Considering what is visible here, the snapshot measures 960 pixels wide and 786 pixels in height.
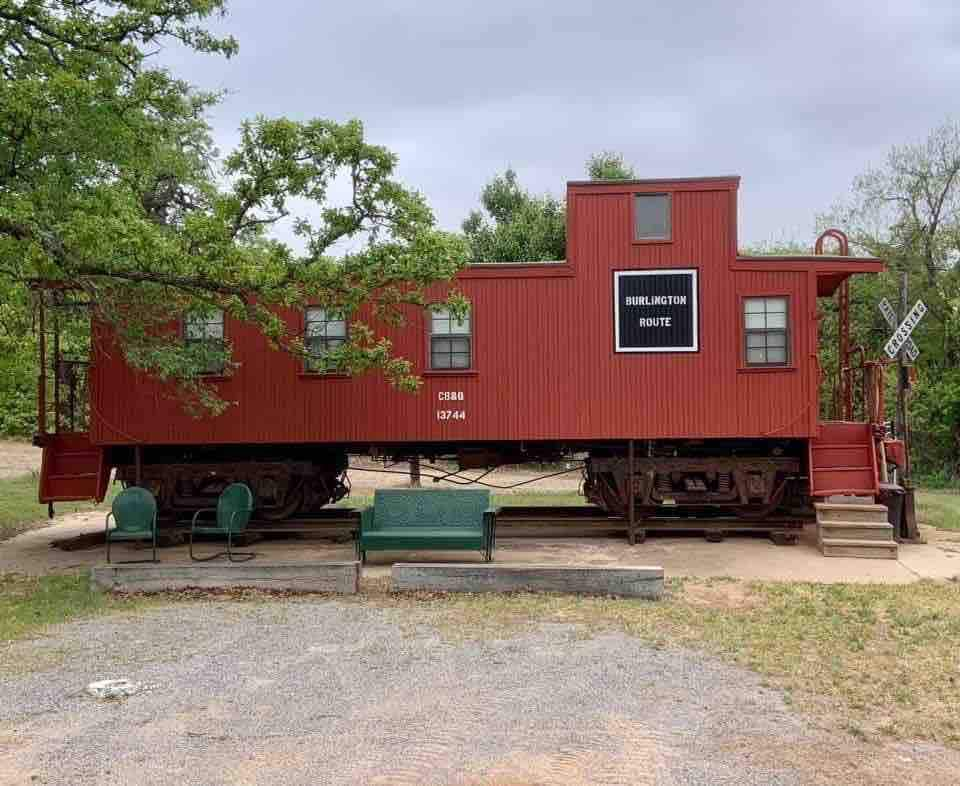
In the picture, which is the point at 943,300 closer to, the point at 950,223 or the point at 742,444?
the point at 950,223

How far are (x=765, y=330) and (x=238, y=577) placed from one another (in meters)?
7.33

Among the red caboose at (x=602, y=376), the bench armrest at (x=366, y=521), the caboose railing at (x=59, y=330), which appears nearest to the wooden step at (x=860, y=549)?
the red caboose at (x=602, y=376)

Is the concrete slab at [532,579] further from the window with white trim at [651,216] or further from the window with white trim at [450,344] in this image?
the window with white trim at [651,216]

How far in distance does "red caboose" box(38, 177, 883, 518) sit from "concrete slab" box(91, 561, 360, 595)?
3536 mm

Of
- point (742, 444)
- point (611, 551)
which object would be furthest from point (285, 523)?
point (742, 444)

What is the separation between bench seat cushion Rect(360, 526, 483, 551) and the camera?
9461 mm

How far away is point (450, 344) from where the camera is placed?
11.9 m

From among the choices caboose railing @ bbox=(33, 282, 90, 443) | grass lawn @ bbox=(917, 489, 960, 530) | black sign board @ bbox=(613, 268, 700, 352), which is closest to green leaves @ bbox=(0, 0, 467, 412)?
caboose railing @ bbox=(33, 282, 90, 443)

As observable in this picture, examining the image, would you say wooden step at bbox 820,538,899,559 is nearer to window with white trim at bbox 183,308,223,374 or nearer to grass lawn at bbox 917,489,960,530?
grass lawn at bbox 917,489,960,530

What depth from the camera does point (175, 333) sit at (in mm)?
11844

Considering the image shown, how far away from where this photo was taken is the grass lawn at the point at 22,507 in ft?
48.9

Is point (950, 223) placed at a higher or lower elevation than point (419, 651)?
higher

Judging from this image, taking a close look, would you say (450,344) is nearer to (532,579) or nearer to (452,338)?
(452,338)

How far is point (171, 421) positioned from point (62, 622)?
16.0ft
